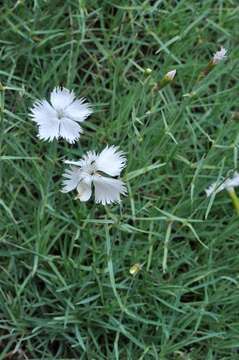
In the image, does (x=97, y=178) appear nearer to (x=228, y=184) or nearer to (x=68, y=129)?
(x=68, y=129)

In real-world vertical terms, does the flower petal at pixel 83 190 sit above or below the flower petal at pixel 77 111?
below

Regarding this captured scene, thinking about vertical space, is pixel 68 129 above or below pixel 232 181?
below

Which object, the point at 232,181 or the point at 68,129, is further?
Result: the point at 232,181

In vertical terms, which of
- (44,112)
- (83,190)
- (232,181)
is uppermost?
(232,181)

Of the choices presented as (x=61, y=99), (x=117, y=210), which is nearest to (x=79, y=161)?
(x=61, y=99)

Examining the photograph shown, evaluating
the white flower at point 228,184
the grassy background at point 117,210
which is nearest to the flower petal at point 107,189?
the grassy background at point 117,210

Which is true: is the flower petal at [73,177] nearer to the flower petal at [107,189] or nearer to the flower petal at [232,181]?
the flower petal at [107,189]
